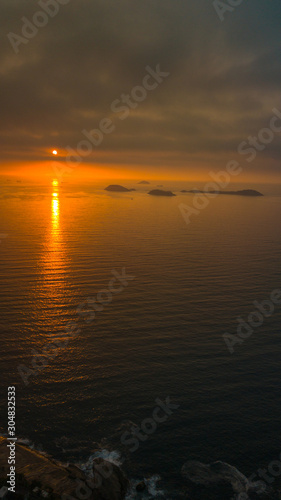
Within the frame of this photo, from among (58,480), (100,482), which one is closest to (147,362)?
(100,482)

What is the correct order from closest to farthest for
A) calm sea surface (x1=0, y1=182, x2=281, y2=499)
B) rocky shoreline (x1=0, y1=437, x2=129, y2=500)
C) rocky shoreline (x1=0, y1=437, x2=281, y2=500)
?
1. rocky shoreline (x1=0, y1=437, x2=129, y2=500)
2. rocky shoreline (x1=0, y1=437, x2=281, y2=500)
3. calm sea surface (x1=0, y1=182, x2=281, y2=499)

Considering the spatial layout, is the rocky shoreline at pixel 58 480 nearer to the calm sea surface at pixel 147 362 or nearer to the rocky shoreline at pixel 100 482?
the rocky shoreline at pixel 100 482

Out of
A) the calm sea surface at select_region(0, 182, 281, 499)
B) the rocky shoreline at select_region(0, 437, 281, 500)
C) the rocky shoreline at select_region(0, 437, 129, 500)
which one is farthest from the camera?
the calm sea surface at select_region(0, 182, 281, 499)

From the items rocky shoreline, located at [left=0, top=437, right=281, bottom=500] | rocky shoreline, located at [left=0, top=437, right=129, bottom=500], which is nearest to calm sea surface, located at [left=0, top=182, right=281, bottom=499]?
rocky shoreline, located at [left=0, top=437, right=281, bottom=500]

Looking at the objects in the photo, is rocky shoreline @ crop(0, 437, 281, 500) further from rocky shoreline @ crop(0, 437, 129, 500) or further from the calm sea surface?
the calm sea surface

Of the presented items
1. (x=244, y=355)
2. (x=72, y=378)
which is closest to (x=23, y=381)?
(x=72, y=378)

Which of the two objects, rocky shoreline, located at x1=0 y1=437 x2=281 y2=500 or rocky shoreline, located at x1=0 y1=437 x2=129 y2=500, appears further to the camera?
rocky shoreline, located at x1=0 y1=437 x2=281 y2=500

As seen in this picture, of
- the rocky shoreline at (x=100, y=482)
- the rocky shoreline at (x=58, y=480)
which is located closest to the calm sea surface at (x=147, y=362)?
the rocky shoreline at (x=100, y=482)

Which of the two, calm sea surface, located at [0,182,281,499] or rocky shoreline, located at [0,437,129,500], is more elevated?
calm sea surface, located at [0,182,281,499]
